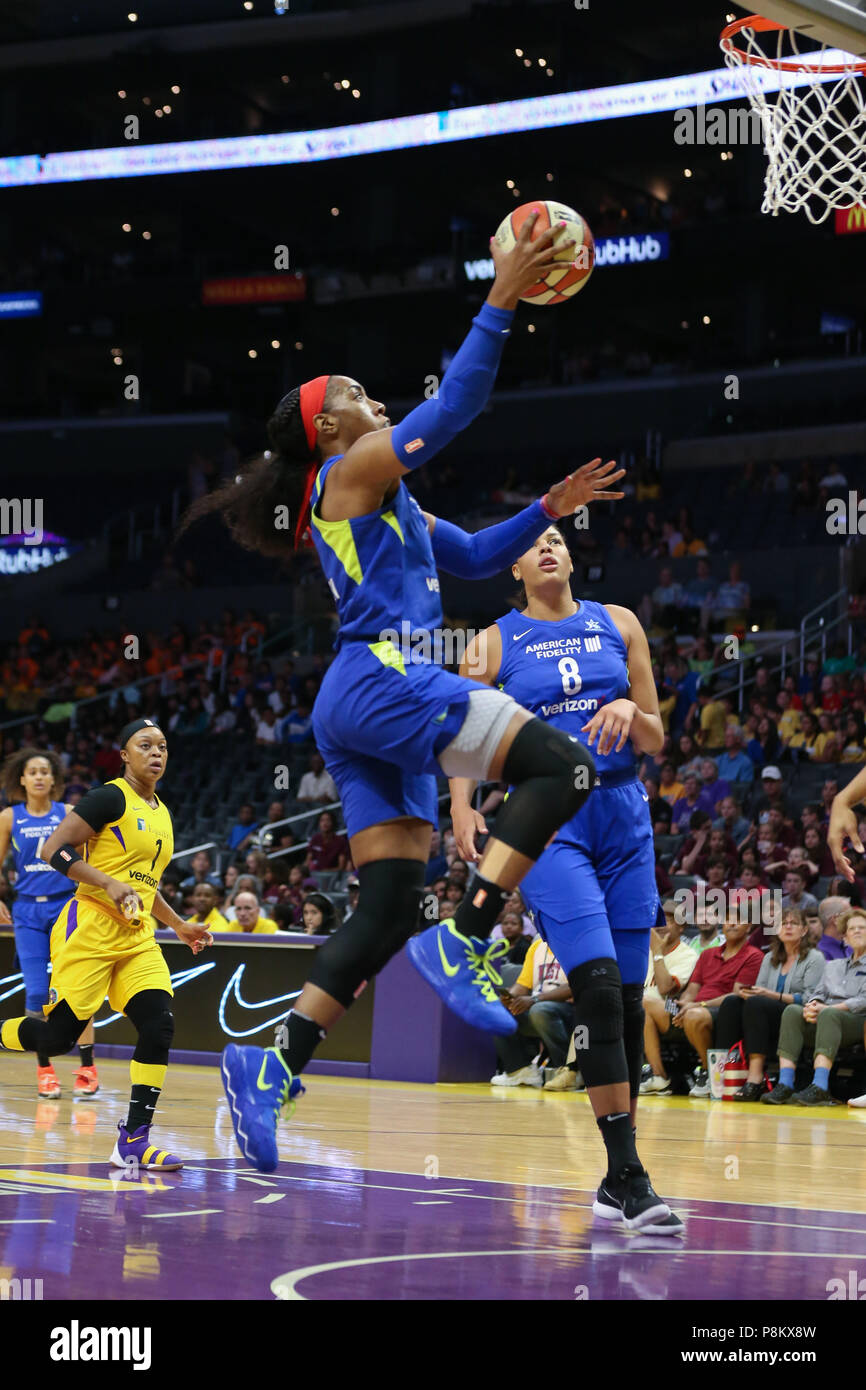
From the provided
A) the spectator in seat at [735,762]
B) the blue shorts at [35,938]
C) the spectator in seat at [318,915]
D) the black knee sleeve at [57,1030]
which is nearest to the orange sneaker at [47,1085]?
the blue shorts at [35,938]

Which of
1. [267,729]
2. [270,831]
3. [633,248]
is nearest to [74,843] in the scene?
[270,831]

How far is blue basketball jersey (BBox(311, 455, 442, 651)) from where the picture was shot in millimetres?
4387

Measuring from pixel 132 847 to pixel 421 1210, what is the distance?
2655mm

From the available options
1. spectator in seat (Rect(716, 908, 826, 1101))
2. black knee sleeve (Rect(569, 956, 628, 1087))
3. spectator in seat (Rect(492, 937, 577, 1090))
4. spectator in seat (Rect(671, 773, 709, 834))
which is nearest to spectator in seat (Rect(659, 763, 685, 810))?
spectator in seat (Rect(671, 773, 709, 834))

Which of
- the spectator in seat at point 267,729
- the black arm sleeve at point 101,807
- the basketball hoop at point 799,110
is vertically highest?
the basketball hoop at point 799,110

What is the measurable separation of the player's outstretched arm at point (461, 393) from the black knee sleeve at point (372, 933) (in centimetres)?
106

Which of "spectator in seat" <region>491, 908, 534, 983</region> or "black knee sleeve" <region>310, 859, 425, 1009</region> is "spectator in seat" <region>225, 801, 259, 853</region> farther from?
"black knee sleeve" <region>310, 859, 425, 1009</region>

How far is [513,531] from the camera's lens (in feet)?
16.2

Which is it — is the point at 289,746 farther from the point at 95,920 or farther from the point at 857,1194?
the point at 857,1194

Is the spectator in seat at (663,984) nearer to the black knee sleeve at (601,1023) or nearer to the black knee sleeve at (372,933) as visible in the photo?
the black knee sleeve at (601,1023)

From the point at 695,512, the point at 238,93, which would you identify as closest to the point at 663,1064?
the point at 695,512

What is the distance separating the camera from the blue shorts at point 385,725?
13.8ft

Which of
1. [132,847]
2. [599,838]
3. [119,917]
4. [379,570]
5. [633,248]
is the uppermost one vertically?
[633,248]

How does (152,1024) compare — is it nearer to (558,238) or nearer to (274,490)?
(274,490)
